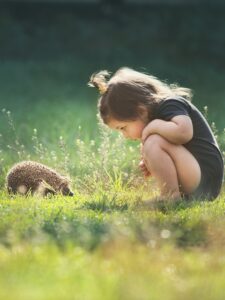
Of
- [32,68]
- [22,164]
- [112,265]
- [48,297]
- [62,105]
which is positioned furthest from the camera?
[32,68]

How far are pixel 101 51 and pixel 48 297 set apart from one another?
1341 cm

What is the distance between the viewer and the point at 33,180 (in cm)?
704

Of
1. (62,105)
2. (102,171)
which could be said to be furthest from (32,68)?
(102,171)

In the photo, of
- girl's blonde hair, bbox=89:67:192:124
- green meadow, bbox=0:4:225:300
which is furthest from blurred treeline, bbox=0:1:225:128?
girl's blonde hair, bbox=89:67:192:124

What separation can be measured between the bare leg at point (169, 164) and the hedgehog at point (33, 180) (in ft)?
3.01

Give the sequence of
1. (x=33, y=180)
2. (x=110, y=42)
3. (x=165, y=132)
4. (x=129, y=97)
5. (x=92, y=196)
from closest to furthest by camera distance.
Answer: (x=165, y=132) < (x=129, y=97) < (x=92, y=196) < (x=33, y=180) < (x=110, y=42)

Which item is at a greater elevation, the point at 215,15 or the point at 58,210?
the point at 58,210

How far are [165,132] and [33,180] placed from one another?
1.33m

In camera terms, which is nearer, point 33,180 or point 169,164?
point 169,164

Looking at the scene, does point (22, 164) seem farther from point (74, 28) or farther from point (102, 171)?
point (74, 28)

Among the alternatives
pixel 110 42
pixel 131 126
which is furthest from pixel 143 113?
pixel 110 42

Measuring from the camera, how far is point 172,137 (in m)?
6.27

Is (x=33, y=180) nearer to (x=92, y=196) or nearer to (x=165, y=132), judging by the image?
(x=92, y=196)

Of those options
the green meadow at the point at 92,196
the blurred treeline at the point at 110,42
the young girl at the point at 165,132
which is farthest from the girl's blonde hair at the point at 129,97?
the blurred treeline at the point at 110,42
